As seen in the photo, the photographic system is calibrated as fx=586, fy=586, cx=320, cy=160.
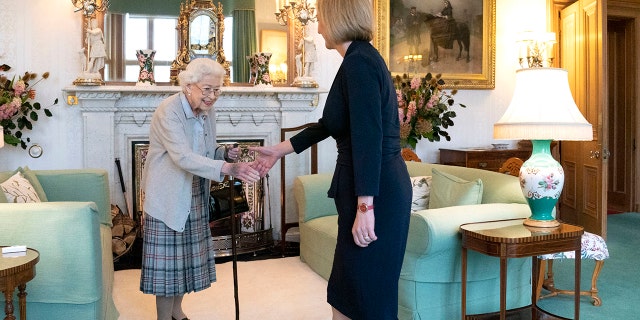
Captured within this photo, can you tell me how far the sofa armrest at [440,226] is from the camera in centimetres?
292

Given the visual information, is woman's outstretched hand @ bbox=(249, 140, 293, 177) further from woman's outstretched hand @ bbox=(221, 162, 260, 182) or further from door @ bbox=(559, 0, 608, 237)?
door @ bbox=(559, 0, 608, 237)

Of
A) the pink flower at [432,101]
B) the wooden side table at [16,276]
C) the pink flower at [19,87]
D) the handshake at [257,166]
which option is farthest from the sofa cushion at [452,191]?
the pink flower at [19,87]

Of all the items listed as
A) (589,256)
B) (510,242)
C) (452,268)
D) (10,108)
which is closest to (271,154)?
(510,242)

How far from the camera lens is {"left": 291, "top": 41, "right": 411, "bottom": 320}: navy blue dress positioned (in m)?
1.79

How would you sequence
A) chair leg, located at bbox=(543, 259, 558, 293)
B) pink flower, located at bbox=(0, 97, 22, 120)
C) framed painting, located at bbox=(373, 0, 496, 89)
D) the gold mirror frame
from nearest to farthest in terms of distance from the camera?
1. chair leg, located at bbox=(543, 259, 558, 293)
2. pink flower, located at bbox=(0, 97, 22, 120)
3. the gold mirror frame
4. framed painting, located at bbox=(373, 0, 496, 89)

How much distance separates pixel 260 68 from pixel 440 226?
305cm

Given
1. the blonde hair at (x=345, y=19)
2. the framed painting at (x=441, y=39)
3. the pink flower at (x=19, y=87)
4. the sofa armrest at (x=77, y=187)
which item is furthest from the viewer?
the framed painting at (x=441, y=39)

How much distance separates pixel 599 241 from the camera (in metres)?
3.56

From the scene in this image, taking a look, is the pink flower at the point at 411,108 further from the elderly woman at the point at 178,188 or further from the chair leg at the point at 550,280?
the elderly woman at the point at 178,188

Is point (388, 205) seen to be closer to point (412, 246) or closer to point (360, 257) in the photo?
point (360, 257)

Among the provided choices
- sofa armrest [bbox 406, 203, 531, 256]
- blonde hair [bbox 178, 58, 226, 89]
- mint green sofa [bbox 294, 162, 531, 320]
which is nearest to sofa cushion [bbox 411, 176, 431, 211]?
mint green sofa [bbox 294, 162, 531, 320]

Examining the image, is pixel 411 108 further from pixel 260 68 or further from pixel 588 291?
pixel 588 291

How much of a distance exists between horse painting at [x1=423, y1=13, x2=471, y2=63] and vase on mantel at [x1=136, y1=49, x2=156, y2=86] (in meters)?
2.87

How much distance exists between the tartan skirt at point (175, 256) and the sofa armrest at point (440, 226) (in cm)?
107
